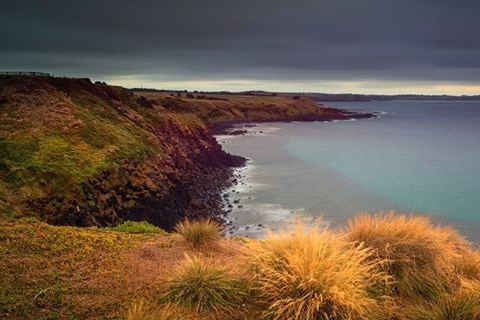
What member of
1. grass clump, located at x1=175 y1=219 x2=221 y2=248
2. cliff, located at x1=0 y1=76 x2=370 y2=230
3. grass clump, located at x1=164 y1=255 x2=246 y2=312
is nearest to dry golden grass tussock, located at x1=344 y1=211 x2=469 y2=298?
grass clump, located at x1=164 y1=255 x2=246 y2=312

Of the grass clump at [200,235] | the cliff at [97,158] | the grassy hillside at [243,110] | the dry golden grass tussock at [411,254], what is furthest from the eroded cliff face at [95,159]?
the grassy hillside at [243,110]

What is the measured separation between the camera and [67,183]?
20.5 meters

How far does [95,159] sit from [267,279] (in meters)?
19.2

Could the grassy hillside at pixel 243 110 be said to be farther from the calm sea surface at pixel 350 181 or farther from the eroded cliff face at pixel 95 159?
the eroded cliff face at pixel 95 159

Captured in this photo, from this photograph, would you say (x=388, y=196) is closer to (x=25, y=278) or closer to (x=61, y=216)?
(x=61, y=216)

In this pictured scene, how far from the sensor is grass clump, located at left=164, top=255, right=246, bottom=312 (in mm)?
7539

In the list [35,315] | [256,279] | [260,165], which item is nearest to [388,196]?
[260,165]

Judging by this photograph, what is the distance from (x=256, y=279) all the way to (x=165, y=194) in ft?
67.2

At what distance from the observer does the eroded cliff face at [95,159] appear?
63.9 ft

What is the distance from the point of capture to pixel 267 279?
7.23m

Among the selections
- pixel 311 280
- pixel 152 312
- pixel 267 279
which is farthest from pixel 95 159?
pixel 311 280

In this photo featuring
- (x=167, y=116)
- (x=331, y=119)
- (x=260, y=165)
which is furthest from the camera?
(x=331, y=119)

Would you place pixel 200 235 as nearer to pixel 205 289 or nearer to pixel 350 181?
pixel 205 289

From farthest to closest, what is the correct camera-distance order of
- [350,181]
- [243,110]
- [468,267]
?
[243,110], [350,181], [468,267]
